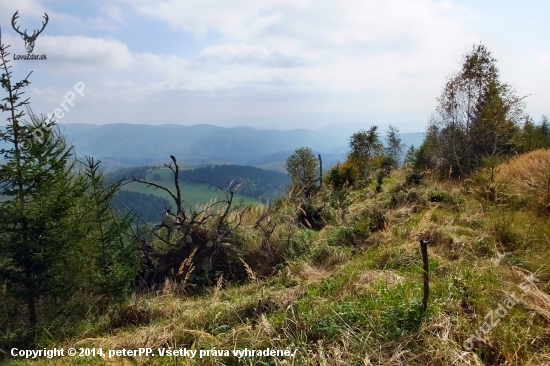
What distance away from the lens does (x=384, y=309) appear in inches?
117

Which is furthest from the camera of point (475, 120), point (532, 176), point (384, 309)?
point (475, 120)

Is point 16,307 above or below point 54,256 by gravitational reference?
below

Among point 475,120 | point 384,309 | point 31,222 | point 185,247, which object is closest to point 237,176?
point 475,120

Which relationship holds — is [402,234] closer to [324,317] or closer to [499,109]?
[324,317]

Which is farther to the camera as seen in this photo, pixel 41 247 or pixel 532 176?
pixel 532 176

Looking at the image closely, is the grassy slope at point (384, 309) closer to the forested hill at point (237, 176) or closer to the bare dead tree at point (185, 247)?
the bare dead tree at point (185, 247)

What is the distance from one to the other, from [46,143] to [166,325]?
305 centimetres

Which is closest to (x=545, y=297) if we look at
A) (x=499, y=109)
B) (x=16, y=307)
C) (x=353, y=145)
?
(x=16, y=307)

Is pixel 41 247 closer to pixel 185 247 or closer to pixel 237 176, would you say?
pixel 185 247

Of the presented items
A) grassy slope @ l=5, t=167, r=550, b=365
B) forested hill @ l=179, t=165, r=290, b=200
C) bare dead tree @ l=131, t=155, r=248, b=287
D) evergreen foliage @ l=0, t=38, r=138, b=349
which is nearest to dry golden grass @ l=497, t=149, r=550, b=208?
grassy slope @ l=5, t=167, r=550, b=365

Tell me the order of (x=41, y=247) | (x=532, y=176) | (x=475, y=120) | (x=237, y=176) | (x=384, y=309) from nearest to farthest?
(x=384, y=309)
(x=41, y=247)
(x=532, y=176)
(x=475, y=120)
(x=237, y=176)

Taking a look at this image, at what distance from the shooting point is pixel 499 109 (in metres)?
12.1

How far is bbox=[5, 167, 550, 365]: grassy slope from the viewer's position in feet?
8.29

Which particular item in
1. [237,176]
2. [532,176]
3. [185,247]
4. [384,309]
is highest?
[532,176]
